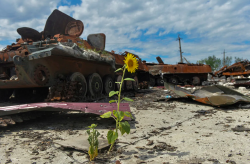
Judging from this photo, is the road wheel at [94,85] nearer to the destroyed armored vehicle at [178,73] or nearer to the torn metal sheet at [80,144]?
the torn metal sheet at [80,144]

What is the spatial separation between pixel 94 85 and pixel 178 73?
11946 millimetres

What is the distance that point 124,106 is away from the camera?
4.50m

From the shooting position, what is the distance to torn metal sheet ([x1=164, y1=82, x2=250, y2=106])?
5688mm

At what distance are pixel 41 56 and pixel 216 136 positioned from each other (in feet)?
15.4

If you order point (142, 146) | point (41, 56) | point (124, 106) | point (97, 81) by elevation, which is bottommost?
point (142, 146)

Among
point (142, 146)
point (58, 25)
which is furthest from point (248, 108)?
point (58, 25)

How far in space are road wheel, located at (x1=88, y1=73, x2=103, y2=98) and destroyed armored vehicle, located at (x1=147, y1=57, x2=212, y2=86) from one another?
403 inches

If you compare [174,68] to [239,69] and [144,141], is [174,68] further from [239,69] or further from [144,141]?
[144,141]

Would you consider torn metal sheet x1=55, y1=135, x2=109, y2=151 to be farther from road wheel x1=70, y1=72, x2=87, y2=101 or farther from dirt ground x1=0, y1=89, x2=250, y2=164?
road wheel x1=70, y1=72, x2=87, y2=101

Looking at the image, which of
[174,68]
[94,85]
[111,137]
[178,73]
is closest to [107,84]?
[94,85]

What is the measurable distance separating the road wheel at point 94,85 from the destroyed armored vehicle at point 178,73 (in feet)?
33.6

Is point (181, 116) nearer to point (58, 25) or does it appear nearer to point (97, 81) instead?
point (97, 81)

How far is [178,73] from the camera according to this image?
1823 cm

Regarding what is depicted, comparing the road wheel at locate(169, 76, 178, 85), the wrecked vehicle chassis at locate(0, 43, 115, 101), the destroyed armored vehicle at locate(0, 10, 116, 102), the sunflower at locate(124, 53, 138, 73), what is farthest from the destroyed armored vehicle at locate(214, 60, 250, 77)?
the sunflower at locate(124, 53, 138, 73)
